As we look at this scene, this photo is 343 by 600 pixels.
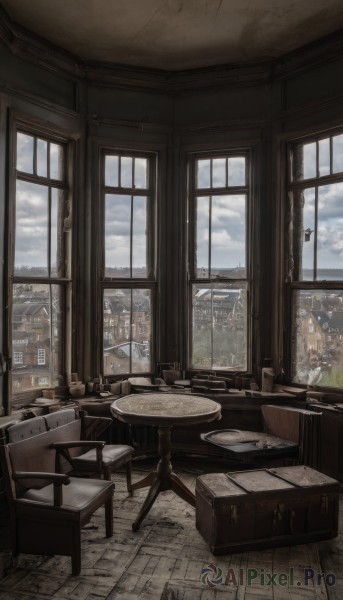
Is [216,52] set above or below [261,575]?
above

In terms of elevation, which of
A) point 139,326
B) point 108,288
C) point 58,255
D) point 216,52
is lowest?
point 139,326

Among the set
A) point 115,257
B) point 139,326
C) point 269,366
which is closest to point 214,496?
point 269,366

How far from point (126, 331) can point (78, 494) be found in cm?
230

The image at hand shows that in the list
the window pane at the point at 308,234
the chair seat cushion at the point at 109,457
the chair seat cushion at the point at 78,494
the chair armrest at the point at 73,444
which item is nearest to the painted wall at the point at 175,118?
the window pane at the point at 308,234

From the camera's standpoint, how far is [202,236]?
17.8 ft

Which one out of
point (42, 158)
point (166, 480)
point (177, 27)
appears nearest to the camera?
point (166, 480)

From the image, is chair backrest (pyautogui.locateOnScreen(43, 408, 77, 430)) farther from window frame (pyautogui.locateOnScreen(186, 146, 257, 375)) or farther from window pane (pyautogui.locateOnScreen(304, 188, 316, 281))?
window pane (pyautogui.locateOnScreen(304, 188, 316, 281))

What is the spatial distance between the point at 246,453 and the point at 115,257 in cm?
251

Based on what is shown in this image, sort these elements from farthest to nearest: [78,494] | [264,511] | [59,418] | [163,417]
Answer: [59,418], [163,417], [264,511], [78,494]

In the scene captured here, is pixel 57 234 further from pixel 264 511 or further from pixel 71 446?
pixel 264 511

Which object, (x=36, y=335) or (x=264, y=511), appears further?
(x=36, y=335)

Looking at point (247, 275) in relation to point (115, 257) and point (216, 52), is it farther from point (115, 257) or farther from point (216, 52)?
point (216, 52)

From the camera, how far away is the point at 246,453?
3955 millimetres

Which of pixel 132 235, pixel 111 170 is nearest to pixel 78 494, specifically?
pixel 132 235
